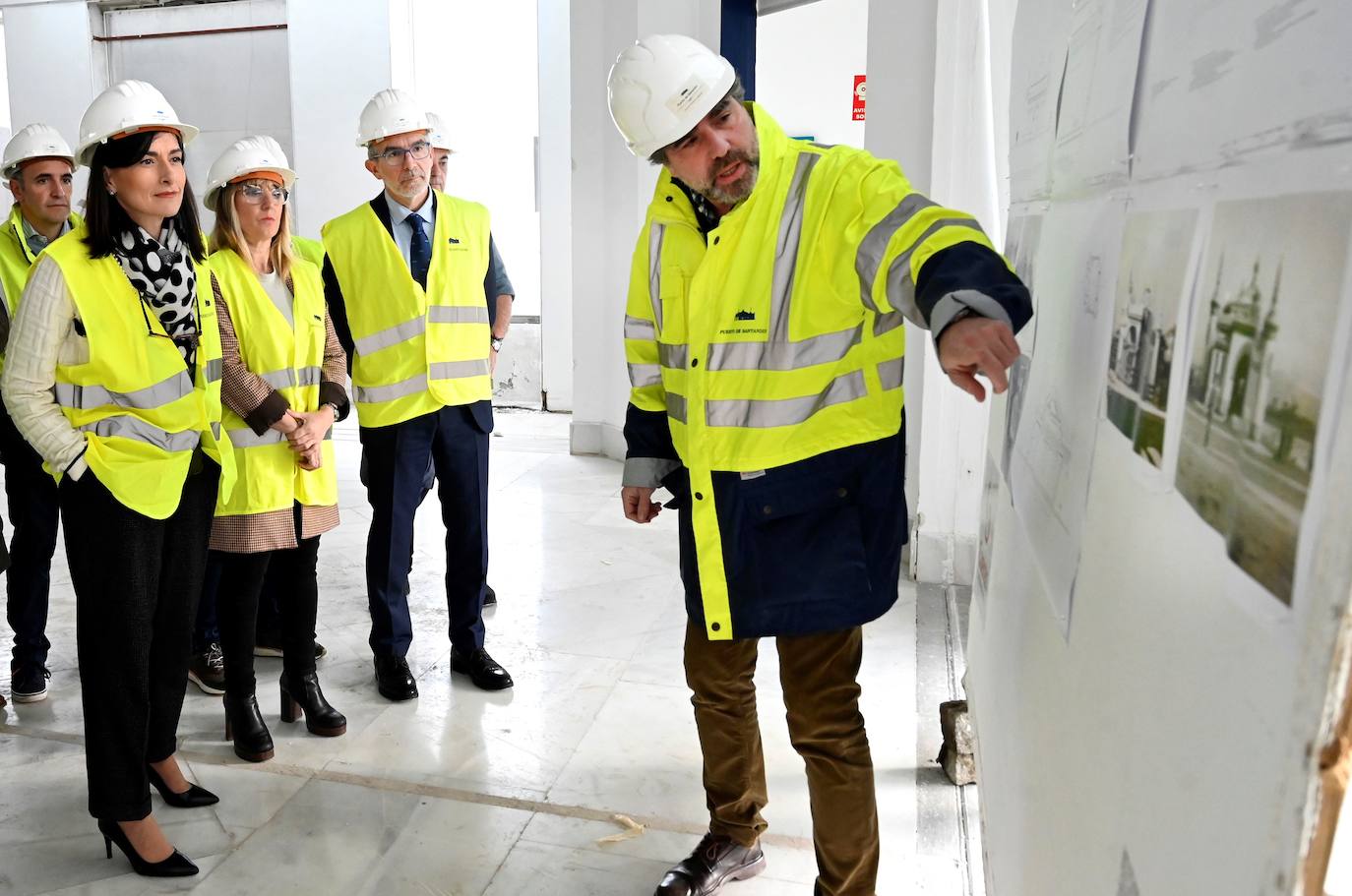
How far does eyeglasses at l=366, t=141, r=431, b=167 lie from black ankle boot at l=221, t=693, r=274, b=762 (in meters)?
1.76

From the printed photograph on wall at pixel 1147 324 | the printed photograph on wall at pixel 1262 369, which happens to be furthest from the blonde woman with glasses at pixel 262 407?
the printed photograph on wall at pixel 1262 369

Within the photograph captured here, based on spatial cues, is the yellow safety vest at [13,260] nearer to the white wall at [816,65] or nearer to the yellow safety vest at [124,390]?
the yellow safety vest at [124,390]

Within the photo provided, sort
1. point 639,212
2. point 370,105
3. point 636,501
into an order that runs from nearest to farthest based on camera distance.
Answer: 1. point 636,501
2. point 370,105
3. point 639,212

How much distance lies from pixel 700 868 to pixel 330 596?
273 centimetres

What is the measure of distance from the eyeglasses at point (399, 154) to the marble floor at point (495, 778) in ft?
5.91

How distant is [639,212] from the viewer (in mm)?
6703

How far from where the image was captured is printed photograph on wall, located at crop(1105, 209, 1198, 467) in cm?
96

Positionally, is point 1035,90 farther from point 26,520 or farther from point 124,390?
point 26,520

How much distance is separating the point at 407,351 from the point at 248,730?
4.16 ft

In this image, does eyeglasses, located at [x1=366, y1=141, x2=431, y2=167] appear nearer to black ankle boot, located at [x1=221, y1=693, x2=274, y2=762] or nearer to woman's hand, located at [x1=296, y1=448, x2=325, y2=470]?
woman's hand, located at [x1=296, y1=448, x2=325, y2=470]

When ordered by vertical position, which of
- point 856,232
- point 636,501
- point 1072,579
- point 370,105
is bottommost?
point 636,501

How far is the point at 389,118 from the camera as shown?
3.47 meters

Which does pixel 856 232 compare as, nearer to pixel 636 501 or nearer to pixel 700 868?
pixel 636 501

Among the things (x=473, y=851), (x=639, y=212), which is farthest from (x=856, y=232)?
(x=639, y=212)
